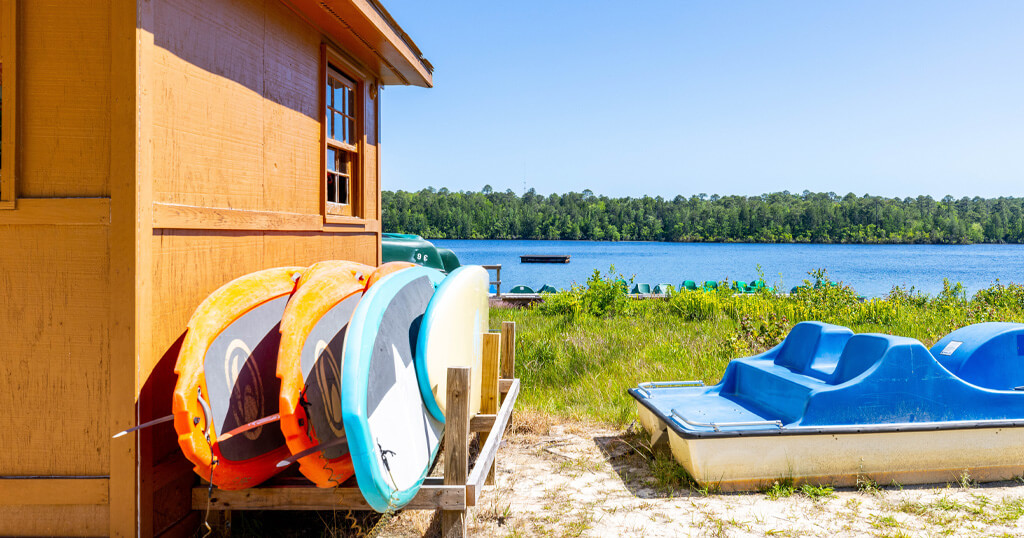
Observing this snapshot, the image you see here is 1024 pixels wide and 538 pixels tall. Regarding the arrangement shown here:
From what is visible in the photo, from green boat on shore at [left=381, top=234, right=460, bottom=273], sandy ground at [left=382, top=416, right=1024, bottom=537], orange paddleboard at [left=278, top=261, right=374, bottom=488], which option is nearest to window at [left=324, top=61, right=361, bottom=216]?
orange paddleboard at [left=278, top=261, right=374, bottom=488]

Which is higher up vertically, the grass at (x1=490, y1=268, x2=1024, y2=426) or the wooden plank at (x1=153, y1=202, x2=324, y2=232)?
the wooden plank at (x1=153, y1=202, x2=324, y2=232)

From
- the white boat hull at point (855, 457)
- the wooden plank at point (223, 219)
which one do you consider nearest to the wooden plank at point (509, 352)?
the white boat hull at point (855, 457)

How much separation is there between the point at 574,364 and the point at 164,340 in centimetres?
596

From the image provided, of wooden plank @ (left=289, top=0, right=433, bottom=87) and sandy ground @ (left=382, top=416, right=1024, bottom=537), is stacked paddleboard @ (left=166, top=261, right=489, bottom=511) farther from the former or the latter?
wooden plank @ (left=289, top=0, right=433, bottom=87)

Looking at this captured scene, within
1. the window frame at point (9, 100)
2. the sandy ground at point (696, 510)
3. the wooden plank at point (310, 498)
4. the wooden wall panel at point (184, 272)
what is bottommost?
the sandy ground at point (696, 510)

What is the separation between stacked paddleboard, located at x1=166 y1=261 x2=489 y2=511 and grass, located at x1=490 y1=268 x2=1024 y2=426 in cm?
348

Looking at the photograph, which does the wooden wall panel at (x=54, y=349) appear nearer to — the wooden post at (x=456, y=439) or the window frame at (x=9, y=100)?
the window frame at (x=9, y=100)

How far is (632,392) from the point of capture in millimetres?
5961

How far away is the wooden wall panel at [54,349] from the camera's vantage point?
3268mm

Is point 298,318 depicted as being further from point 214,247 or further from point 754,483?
point 754,483

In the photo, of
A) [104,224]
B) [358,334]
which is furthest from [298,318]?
[104,224]

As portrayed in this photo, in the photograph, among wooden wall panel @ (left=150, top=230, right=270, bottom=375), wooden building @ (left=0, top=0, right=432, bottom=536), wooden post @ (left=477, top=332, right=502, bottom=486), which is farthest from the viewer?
wooden post @ (left=477, top=332, right=502, bottom=486)

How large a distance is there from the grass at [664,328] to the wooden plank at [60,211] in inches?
185

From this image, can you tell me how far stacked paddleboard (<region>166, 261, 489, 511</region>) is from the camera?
9.86ft
